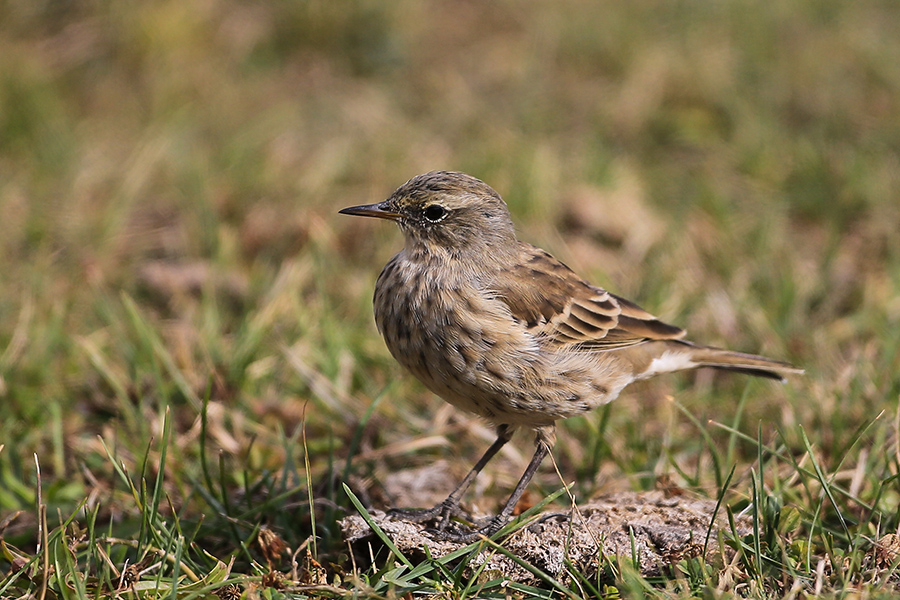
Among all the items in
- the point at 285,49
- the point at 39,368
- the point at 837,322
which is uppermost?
the point at 285,49

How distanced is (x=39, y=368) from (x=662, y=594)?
160 inches

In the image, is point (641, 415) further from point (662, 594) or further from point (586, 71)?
point (586, 71)

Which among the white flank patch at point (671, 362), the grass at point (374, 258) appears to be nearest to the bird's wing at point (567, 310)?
the white flank patch at point (671, 362)

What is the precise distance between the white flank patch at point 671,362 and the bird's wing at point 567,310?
0.41 feet

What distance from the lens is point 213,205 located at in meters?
8.06

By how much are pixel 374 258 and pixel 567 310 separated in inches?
112

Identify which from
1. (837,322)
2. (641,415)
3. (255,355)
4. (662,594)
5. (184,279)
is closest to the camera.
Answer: (662,594)

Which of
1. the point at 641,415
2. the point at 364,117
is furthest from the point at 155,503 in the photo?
the point at 364,117

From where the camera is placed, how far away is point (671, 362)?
5402 mm

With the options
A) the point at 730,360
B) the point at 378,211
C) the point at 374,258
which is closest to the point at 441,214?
the point at 378,211

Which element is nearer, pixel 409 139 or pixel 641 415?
pixel 641 415

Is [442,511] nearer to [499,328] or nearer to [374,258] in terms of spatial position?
[499,328]

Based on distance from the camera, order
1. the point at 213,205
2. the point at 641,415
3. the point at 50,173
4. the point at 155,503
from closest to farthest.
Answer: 1. the point at 155,503
2. the point at 641,415
3. the point at 213,205
4. the point at 50,173

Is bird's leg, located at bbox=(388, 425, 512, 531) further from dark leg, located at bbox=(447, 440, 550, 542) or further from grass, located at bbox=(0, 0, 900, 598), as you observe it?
grass, located at bbox=(0, 0, 900, 598)
